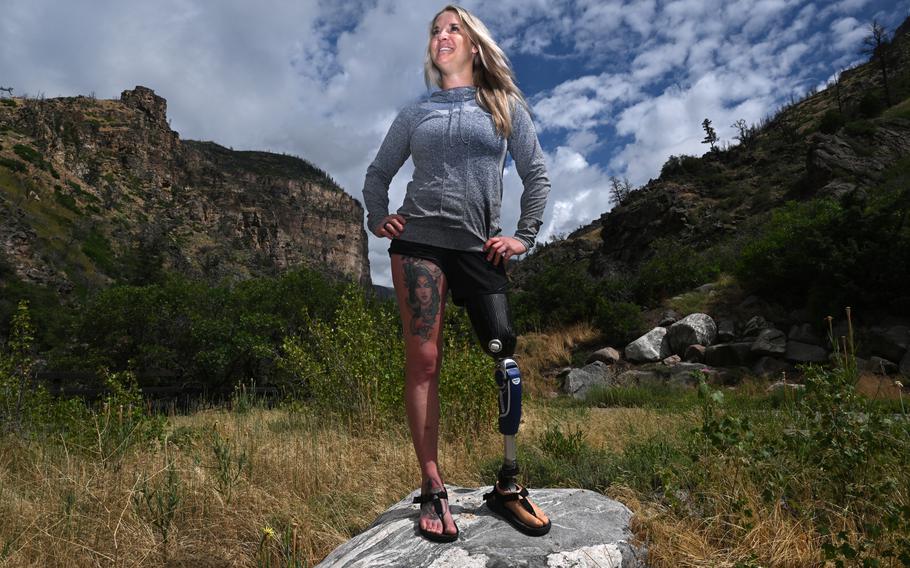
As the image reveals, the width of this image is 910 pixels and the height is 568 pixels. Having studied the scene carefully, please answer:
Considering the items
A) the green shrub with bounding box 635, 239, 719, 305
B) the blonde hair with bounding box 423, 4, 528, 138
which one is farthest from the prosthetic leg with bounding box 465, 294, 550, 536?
the green shrub with bounding box 635, 239, 719, 305

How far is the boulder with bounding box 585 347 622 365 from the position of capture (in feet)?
40.5

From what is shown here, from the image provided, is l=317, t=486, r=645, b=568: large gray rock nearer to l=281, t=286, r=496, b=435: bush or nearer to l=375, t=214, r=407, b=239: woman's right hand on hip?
l=375, t=214, r=407, b=239: woman's right hand on hip

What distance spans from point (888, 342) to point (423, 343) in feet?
33.1

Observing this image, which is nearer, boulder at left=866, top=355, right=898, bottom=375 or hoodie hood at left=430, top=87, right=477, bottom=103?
hoodie hood at left=430, top=87, right=477, bottom=103

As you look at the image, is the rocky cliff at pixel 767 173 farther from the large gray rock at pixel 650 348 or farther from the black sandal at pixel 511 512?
the black sandal at pixel 511 512

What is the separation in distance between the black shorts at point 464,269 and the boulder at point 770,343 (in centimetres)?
977

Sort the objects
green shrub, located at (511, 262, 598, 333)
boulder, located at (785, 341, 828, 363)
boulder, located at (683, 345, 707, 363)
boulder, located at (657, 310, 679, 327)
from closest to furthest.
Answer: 1. boulder, located at (785, 341, 828, 363)
2. boulder, located at (683, 345, 707, 363)
3. boulder, located at (657, 310, 679, 327)
4. green shrub, located at (511, 262, 598, 333)

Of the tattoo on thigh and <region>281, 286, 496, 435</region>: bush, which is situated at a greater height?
the tattoo on thigh

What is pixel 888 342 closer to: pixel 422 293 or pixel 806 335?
pixel 806 335

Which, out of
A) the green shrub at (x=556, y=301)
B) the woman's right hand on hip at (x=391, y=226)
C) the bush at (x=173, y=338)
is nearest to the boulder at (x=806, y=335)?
the green shrub at (x=556, y=301)

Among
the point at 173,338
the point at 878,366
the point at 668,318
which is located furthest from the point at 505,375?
the point at 173,338

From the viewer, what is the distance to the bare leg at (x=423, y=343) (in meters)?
2.38

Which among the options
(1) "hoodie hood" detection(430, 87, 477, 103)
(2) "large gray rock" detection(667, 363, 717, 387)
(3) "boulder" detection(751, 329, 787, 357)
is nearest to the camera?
(1) "hoodie hood" detection(430, 87, 477, 103)

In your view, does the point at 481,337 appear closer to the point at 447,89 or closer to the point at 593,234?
the point at 447,89
